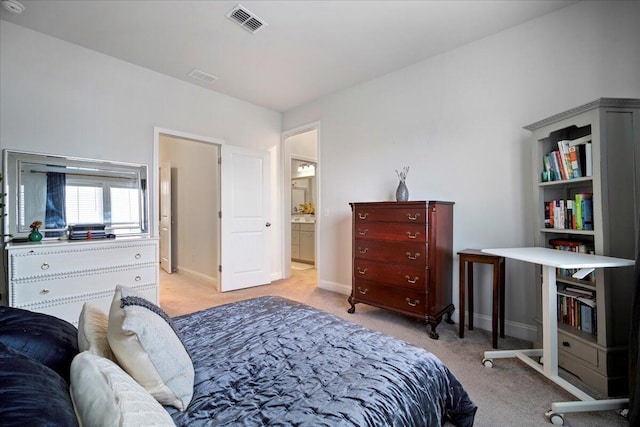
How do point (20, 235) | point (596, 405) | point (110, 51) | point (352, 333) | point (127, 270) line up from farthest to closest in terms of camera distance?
point (110, 51) < point (127, 270) < point (20, 235) < point (596, 405) < point (352, 333)

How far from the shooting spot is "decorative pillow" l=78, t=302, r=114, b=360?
91 cm

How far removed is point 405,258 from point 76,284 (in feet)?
9.86

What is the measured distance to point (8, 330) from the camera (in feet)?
2.78

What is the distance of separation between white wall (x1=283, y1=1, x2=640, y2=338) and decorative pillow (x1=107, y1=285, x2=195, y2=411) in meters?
2.71

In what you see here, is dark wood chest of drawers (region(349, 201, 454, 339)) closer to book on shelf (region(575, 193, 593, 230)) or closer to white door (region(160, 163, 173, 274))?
book on shelf (region(575, 193, 593, 230))

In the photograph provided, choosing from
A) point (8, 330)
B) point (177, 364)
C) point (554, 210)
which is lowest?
point (177, 364)

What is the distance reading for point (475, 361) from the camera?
2.10 metres

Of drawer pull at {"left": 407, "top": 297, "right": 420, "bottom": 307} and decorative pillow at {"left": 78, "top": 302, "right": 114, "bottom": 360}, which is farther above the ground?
decorative pillow at {"left": 78, "top": 302, "right": 114, "bottom": 360}

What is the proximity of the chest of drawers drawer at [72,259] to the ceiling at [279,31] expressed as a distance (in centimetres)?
203

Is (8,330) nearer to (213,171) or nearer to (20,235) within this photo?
(20,235)

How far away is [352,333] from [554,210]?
1.90 meters

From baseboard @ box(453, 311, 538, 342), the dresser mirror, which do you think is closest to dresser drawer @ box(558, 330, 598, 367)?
baseboard @ box(453, 311, 538, 342)

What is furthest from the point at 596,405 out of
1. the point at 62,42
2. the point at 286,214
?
the point at 62,42

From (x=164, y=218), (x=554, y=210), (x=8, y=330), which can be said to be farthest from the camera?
(x=164, y=218)
